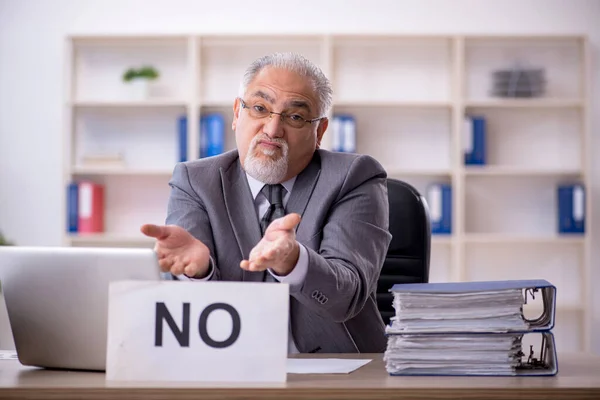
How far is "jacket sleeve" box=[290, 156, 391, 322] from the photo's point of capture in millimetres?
1595

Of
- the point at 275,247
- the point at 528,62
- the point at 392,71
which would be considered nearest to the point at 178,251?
the point at 275,247

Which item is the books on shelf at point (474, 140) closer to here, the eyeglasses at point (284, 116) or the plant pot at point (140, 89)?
the plant pot at point (140, 89)

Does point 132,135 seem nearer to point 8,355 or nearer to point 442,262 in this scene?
point 442,262

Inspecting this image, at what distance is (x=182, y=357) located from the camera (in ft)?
3.84

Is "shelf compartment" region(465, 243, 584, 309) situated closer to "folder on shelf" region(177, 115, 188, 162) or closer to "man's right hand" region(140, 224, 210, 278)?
"folder on shelf" region(177, 115, 188, 162)

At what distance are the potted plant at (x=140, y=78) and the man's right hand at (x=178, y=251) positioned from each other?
10.6ft

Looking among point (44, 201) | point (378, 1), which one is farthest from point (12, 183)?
point (378, 1)

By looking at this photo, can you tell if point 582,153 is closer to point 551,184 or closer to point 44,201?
point 551,184

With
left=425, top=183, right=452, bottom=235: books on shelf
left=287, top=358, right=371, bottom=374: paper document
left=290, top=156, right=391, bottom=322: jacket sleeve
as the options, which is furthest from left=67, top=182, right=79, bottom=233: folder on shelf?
left=287, top=358, right=371, bottom=374: paper document

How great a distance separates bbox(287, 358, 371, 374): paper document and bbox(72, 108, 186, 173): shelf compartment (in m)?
3.55

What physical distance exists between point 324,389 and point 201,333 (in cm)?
20

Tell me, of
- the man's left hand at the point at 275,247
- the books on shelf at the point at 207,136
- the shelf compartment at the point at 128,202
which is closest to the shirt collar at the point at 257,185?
the man's left hand at the point at 275,247

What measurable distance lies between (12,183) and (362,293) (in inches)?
144

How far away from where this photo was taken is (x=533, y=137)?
16.1 feet
